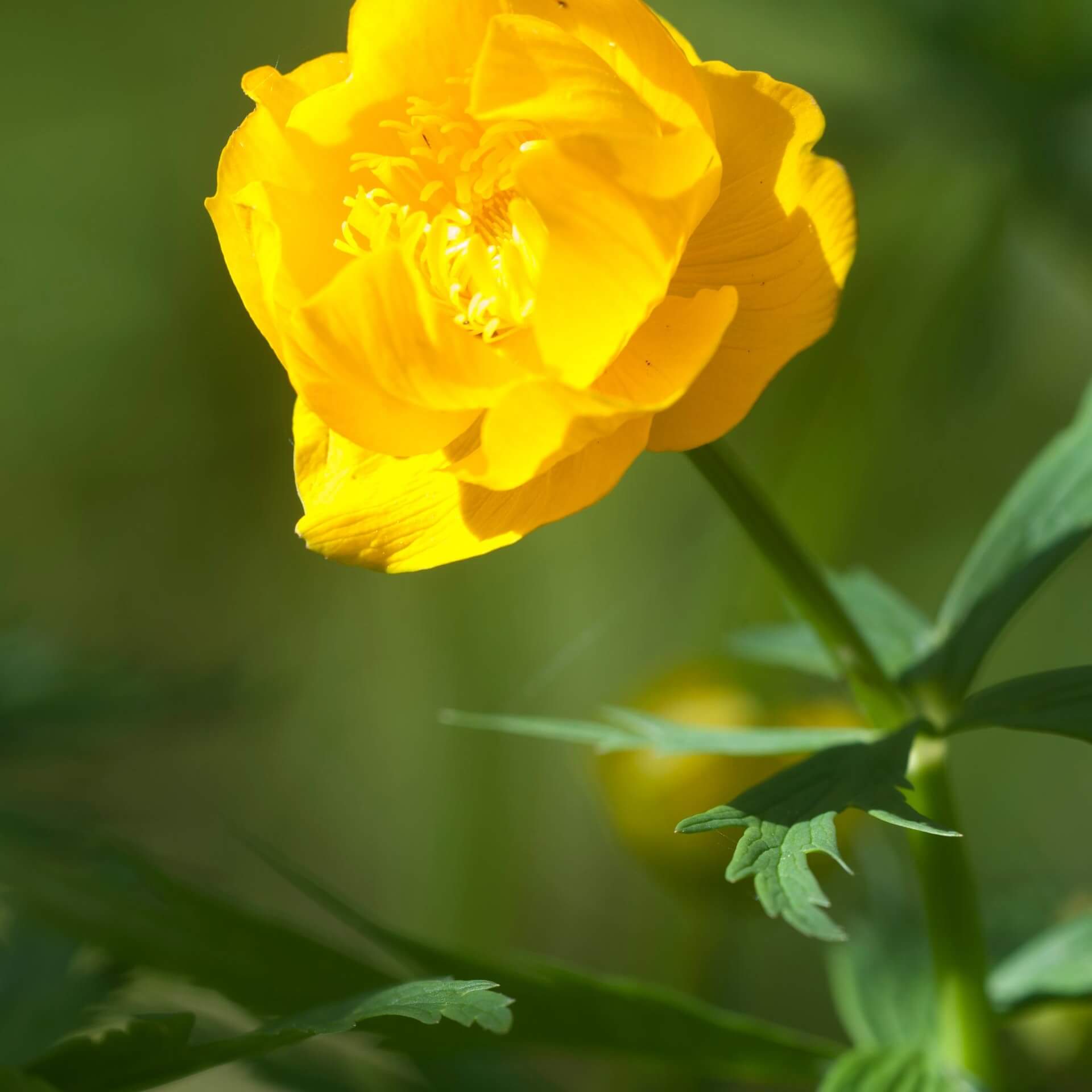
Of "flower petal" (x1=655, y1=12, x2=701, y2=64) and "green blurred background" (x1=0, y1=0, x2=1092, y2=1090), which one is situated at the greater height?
"flower petal" (x1=655, y1=12, x2=701, y2=64)

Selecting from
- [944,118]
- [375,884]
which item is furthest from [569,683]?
[944,118]

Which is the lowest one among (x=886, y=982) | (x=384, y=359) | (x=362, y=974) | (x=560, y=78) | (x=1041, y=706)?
(x=886, y=982)

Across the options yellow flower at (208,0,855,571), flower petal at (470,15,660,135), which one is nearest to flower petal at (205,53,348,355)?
yellow flower at (208,0,855,571)

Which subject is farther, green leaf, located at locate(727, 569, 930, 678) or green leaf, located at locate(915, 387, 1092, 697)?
green leaf, located at locate(727, 569, 930, 678)

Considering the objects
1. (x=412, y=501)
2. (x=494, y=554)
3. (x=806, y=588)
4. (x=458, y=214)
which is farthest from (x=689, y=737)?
(x=494, y=554)

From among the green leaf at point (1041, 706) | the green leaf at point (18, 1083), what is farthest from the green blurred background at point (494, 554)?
the green leaf at point (18, 1083)

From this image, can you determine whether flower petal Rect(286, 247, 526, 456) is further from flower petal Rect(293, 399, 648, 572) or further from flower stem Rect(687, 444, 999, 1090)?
flower stem Rect(687, 444, 999, 1090)

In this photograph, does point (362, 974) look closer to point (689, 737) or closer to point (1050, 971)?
point (689, 737)
